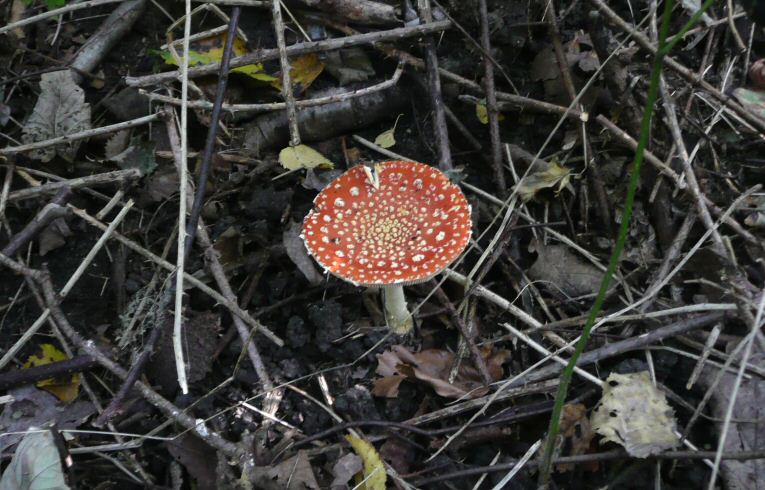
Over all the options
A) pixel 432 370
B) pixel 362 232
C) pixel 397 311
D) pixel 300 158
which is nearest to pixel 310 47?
pixel 300 158

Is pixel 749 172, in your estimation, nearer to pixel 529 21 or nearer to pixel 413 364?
pixel 529 21

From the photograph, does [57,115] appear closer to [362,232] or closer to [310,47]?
[310,47]

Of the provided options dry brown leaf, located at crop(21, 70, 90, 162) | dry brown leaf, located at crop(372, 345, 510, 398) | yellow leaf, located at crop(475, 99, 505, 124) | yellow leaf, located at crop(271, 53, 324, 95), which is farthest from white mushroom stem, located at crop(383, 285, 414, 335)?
dry brown leaf, located at crop(21, 70, 90, 162)

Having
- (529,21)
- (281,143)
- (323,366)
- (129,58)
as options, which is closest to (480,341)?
(323,366)

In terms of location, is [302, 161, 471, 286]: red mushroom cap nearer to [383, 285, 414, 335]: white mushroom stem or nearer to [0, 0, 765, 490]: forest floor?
[383, 285, 414, 335]: white mushroom stem

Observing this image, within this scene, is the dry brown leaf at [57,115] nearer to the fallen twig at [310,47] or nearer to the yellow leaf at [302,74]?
the fallen twig at [310,47]

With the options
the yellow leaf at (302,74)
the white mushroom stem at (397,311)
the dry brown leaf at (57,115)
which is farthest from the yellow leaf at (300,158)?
the dry brown leaf at (57,115)
